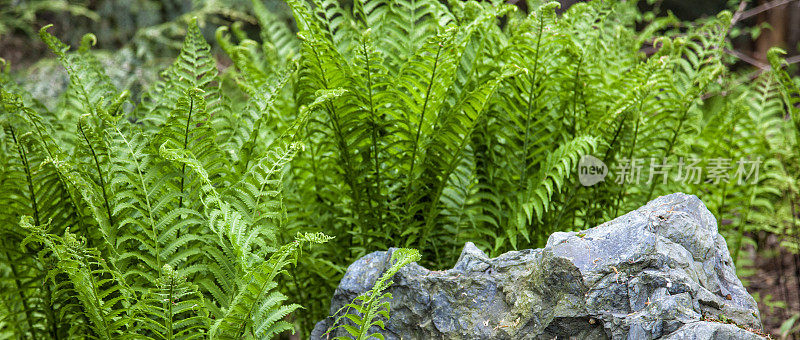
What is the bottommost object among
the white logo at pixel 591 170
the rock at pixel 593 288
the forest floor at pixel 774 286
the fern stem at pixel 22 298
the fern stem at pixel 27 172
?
the forest floor at pixel 774 286

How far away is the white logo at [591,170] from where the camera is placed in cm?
212

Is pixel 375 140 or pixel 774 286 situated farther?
pixel 774 286

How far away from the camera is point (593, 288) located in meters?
1.49

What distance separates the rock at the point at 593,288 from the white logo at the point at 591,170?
1.48 ft

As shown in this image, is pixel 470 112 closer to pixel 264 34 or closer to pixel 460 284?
pixel 460 284

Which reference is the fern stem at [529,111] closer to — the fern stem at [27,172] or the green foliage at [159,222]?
the green foliage at [159,222]

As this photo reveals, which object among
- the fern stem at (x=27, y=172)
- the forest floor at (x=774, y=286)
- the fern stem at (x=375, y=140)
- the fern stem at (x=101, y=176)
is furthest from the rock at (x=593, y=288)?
the forest floor at (x=774, y=286)

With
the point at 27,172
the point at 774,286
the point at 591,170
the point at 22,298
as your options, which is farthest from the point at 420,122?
the point at 774,286

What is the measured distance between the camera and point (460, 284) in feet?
5.51

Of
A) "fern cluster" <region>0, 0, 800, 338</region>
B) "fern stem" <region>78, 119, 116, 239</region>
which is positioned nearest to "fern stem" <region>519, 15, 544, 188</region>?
"fern cluster" <region>0, 0, 800, 338</region>

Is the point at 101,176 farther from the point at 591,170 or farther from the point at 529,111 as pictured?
the point at 591,170

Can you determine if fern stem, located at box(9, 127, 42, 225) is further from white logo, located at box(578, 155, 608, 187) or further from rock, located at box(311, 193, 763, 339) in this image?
white logo, located at box(578, 155, 608, 187)

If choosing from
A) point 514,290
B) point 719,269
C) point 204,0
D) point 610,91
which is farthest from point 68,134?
point 204,0

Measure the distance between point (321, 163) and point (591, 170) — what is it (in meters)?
0.99
